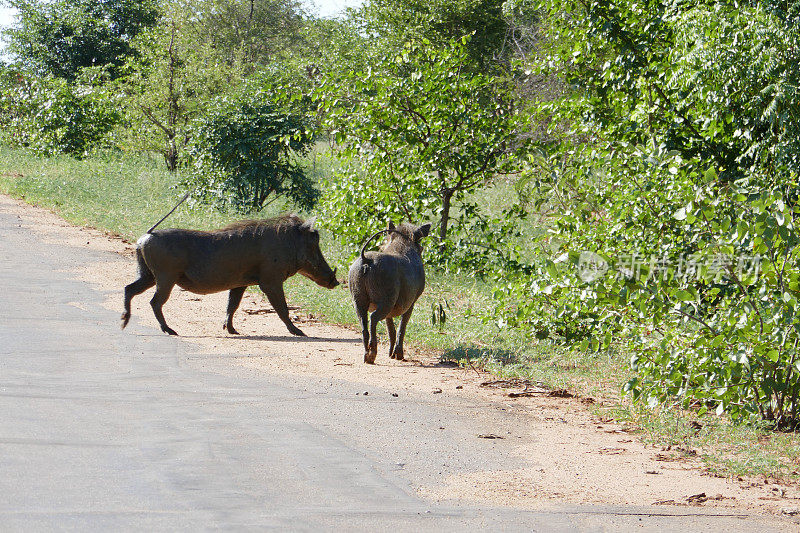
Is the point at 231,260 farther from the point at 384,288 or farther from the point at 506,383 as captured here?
the point at 506,383

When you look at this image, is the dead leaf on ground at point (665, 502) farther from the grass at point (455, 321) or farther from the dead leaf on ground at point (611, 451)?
the dead leaf on ground at point (611, 451)

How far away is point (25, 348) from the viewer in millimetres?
7602

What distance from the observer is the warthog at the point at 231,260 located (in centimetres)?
911

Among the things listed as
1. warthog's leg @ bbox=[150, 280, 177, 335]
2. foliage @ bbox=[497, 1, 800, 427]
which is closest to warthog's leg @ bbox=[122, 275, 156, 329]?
warthog's leg @ bbox=[150, 280, 177, 335]

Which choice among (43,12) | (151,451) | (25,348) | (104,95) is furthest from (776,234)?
(43,12)

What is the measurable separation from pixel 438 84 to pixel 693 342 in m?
5.75

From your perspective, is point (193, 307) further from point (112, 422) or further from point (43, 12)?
point (43, 12)

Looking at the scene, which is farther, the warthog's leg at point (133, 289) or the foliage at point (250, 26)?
the foliage at point (250, 26)

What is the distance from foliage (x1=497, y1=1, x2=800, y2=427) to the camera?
230 inches

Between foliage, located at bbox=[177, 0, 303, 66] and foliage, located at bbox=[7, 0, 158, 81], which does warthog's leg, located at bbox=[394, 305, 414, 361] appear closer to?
foliage, located at bbox=[7, 0, 158, 81]

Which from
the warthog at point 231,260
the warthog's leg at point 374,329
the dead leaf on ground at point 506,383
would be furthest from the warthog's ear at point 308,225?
the dead leaf on ground at point 506,383

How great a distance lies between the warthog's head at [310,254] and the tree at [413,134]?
4.22 feet

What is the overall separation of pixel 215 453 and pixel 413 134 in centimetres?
672

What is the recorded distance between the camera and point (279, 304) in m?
9.53
